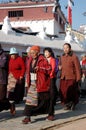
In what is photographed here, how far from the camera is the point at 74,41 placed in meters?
23.1

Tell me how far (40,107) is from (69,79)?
8.89 feet

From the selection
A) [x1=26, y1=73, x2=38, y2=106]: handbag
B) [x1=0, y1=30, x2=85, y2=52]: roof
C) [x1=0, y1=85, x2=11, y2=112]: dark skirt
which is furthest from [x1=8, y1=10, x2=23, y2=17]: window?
[x1=26, y1=73, x2=38, y2=106]: handbag

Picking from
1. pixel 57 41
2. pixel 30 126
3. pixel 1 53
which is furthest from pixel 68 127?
pixel 57 41

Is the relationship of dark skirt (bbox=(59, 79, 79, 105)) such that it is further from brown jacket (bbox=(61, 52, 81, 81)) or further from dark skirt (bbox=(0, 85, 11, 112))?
dark skirt (bbox=(0, 85, 11, 112))

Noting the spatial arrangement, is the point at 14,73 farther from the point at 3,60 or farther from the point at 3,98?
the point at 3,98

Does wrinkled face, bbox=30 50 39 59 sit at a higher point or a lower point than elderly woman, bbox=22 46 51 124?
higher

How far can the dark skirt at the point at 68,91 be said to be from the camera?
1113cm

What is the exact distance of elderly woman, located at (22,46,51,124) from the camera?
8.38 meters

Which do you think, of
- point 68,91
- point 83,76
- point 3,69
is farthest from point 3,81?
point 83,76

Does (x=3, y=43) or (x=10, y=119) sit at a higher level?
(x=3, y=43)

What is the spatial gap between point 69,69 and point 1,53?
2.54 meters

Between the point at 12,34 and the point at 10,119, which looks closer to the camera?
the point at 10,119

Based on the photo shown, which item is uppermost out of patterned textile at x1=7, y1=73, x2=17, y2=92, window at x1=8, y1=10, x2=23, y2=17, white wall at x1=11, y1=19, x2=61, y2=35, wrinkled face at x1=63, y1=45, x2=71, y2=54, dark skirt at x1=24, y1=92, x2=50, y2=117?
window at x1=8, y1=10, x2=23, y2=17

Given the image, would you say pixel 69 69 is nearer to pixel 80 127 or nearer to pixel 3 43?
pixel 80 127
